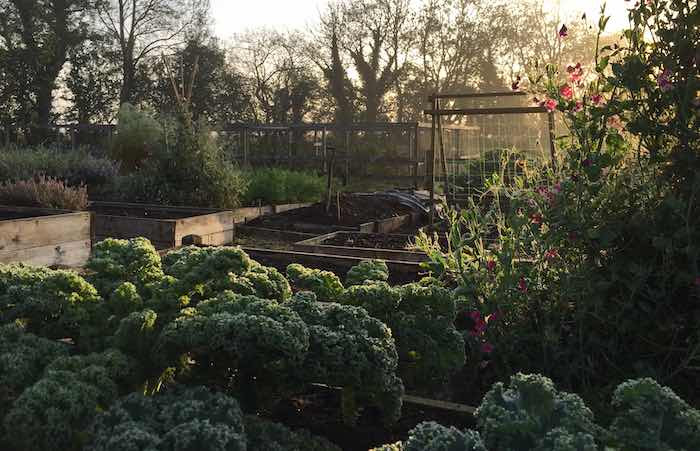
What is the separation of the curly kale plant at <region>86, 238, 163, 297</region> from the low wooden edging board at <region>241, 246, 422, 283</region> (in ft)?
→ 4.89

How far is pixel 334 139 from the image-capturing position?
71.3 ft

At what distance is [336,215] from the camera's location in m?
8.86

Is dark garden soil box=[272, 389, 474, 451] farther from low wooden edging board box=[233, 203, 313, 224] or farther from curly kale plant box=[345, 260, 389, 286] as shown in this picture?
low wooden edging board box=[233, 203, 313, 224]

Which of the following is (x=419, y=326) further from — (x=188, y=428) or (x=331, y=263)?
(x=331, y=263)

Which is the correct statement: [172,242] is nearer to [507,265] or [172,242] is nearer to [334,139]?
[507,265]

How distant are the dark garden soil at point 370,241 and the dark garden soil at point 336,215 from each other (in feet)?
3.45

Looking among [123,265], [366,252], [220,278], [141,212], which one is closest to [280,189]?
[141,212]

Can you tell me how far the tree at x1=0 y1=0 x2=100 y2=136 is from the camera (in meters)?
23.4

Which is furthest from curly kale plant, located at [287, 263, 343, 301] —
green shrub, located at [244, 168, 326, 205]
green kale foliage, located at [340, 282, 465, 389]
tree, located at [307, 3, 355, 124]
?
tree, located at [307, 3, 355, 124]

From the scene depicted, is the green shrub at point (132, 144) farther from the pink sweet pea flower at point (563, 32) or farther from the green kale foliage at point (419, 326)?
the green kale foliage at point (419, 326)

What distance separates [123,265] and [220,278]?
0.50 m

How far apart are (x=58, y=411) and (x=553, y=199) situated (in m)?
2.05

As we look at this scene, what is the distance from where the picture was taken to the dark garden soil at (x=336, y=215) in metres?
8.34

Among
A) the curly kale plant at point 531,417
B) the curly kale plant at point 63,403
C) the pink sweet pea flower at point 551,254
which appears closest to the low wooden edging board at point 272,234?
the pink sweet pea flower at point 551,254
